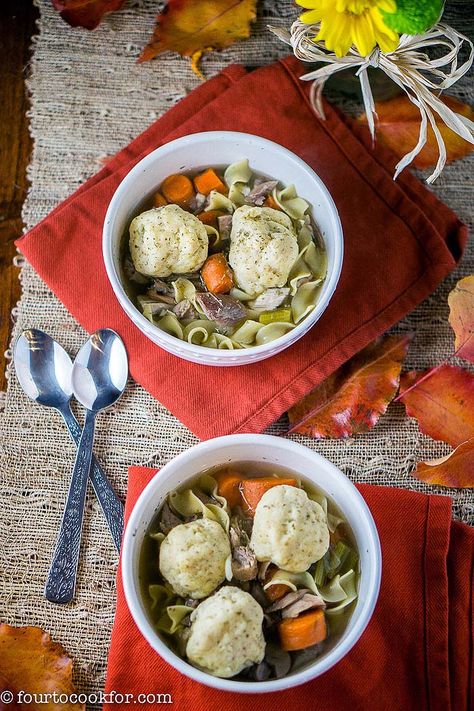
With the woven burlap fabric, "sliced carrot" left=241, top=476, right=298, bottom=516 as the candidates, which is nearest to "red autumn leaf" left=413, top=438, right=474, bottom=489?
the woven burlap fabric

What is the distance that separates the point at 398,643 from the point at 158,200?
4.33 feet

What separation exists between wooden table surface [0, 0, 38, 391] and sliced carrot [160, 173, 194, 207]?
49 cm

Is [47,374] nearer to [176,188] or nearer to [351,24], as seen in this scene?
[176,188]

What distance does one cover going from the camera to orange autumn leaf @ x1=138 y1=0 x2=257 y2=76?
2234 mm

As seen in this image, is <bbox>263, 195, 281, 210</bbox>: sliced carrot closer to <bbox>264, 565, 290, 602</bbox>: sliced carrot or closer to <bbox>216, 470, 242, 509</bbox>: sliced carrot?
<bbox>216, 470, 242, 509</bbox>: sliced carrot

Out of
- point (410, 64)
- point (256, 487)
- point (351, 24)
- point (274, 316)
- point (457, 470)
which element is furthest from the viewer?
point (457, 470)

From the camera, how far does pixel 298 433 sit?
2.09 metres

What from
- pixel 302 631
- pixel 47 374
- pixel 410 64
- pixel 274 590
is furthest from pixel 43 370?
pixel 410 64

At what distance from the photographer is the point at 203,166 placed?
2.07 m

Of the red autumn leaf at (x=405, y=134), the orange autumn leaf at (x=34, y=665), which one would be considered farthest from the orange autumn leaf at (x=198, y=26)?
the orange autumn leaf at (x=34, y=665)

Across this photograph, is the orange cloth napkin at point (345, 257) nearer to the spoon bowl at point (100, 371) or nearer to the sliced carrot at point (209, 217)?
the spoon bowl at point (100, 371)

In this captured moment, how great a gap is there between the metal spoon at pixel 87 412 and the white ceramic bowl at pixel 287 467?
400mm

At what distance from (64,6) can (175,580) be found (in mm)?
1711

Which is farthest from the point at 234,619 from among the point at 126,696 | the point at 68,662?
the point at 68,662
